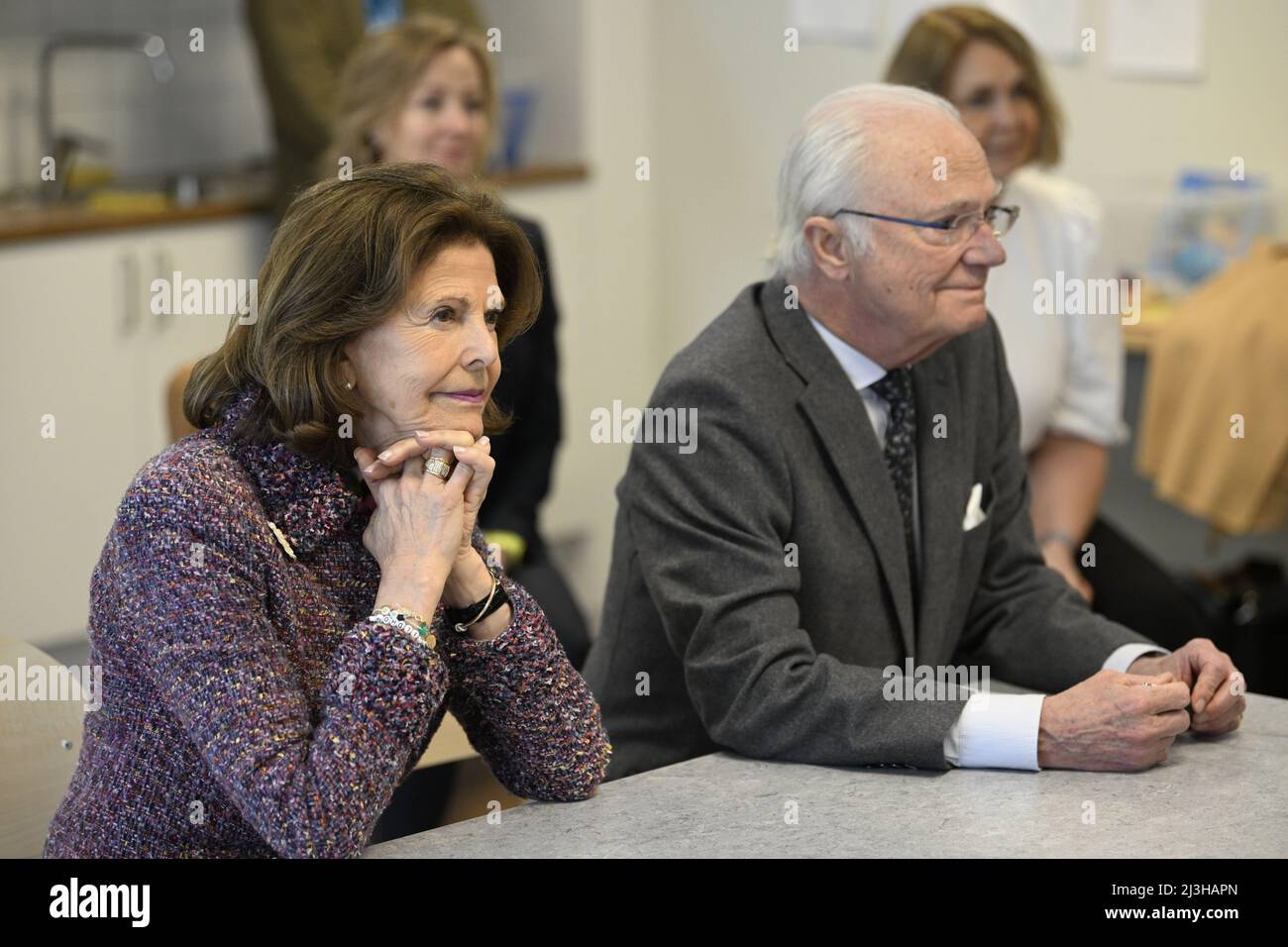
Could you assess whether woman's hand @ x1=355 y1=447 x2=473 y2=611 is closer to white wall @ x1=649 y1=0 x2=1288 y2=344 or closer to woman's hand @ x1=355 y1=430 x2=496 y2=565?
woman's hand @ x1=355 y1=430 x2=496 y2=565

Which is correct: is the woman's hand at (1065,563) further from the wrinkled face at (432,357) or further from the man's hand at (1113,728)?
the wrinkled face at (432,357)

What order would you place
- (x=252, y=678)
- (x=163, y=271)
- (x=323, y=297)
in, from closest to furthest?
(x=252, y=678) < (x=323, y=297) < (x=163, y=271)

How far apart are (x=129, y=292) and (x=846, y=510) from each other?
96.2 inches

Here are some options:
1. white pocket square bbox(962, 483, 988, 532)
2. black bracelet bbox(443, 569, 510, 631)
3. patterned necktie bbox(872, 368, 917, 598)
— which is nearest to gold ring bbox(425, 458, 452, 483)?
black bracelet bbox(443, 569, 510, 631)

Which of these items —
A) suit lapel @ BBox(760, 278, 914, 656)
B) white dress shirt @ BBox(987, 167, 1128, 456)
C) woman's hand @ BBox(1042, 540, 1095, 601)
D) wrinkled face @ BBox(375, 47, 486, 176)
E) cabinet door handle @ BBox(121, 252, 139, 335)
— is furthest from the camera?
cabinet door handle @ BBox(121, 252, 139, 335)

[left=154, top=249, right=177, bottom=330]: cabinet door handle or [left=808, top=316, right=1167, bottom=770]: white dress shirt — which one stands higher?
[left=154, top=249, right=177, bottom=330]: cabinet door handle

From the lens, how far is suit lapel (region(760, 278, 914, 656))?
186cm

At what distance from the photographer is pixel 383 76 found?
10.6ft

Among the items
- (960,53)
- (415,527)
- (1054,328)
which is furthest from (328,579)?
(960,53)

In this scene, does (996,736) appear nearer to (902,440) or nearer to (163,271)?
(902,440)

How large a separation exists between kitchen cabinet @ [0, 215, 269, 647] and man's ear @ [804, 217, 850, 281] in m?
2.15

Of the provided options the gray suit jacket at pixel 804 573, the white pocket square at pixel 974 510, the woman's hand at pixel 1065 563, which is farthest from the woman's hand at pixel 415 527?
the woman's hand at pixel 1065 563

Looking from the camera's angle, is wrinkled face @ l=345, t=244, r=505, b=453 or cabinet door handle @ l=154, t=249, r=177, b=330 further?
cabinet door handle @ l=154, t=249, r=177, b=330
